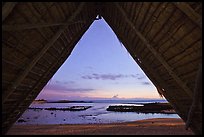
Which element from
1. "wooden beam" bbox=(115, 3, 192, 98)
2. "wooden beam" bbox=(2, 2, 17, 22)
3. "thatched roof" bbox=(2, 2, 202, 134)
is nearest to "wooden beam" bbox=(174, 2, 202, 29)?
"thatched roof" bbox=(2, 2, 202, 134)

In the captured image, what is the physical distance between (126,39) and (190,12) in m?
3.22

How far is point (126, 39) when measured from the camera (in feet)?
21.5

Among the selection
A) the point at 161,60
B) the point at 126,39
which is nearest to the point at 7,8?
the point at 161,60

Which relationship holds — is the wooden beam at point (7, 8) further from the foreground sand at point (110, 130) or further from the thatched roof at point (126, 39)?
the foreground sand at point (110, 130)

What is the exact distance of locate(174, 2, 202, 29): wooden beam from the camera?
3.36 metres

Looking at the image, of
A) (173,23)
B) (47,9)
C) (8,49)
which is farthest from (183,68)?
(8,49)

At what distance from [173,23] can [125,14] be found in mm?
1561

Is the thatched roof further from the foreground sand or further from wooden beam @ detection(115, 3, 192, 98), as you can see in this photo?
the foreground sand

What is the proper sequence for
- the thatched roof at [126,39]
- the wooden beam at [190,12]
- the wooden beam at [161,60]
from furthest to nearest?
the wooden beam at [161,60] < the thatched roof at [126,39] < the wooden beam at [190,12]

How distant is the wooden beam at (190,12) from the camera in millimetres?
3360

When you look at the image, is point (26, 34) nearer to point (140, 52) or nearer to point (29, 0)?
point (29, 0)

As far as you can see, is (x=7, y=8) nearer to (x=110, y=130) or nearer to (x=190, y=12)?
(x=190, y=12)

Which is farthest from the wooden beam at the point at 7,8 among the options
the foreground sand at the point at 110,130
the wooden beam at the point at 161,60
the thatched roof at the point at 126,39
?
the foreground sand at the point at 110,130

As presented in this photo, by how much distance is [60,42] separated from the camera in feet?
19.5
